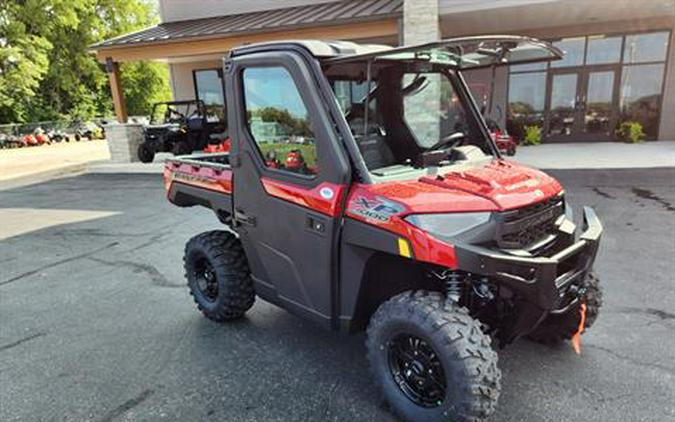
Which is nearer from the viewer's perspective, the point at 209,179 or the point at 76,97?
the point at 209,179

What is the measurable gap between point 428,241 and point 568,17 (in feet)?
42.7

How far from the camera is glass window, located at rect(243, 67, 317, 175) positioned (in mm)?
2699

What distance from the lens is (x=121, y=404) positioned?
2.79 metres

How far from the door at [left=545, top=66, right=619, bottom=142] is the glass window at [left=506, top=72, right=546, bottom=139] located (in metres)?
0.25

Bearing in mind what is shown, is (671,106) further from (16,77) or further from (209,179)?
(16,77)

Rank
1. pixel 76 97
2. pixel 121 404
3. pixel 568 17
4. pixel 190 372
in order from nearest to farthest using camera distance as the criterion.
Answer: pixel 121 404, pixel 190 372, pixel 568 17, pixel 76 97

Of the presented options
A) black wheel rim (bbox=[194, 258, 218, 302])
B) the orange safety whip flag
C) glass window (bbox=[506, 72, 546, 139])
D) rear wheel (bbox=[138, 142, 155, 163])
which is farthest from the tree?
the orange safety whip flag

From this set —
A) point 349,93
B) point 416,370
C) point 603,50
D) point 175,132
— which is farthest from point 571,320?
point 603,50

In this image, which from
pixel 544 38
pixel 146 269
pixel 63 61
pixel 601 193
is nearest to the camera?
pixel 146 269

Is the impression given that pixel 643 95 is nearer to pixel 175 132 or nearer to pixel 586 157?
pixel 586 157

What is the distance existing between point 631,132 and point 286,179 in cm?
1483

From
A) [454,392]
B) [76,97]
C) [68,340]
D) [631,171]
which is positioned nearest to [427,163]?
[454,392]

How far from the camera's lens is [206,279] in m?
3.91

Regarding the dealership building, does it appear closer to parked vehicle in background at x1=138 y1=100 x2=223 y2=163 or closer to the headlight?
parked vehicle in background at x1=138 y1=100 x2=223 y2=163
